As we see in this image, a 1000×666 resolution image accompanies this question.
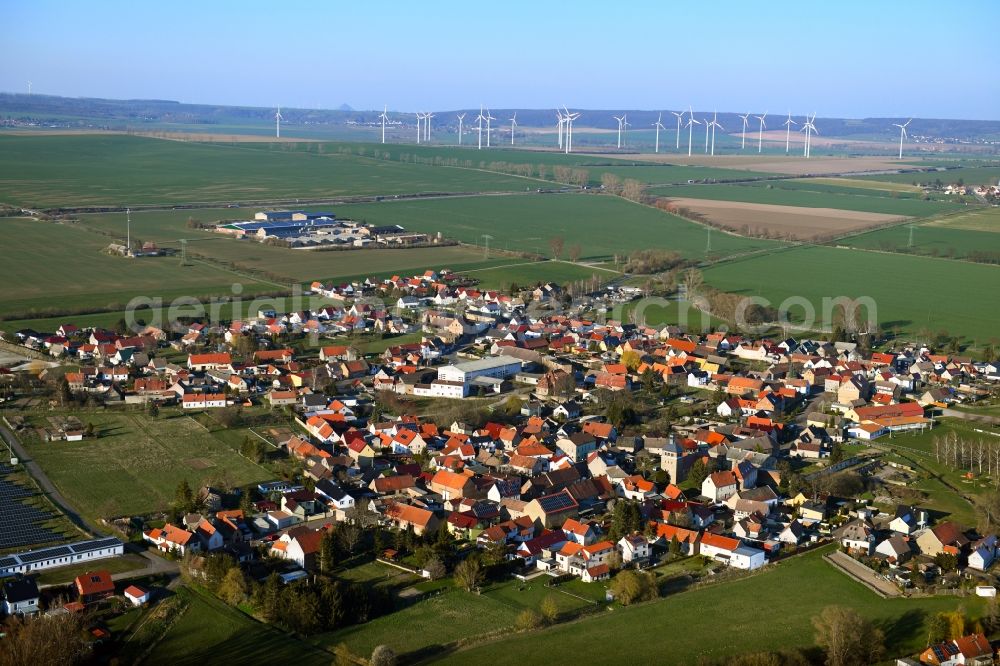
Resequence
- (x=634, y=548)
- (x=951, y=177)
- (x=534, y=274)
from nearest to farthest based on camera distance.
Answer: (x=634, y=548), (x=534, y=274), (x=951, y=177)

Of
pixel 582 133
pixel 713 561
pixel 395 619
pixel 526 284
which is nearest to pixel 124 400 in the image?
pixel 395 619

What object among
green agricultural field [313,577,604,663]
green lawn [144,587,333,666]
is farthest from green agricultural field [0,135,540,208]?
green agricultural field [313,577,604,663]

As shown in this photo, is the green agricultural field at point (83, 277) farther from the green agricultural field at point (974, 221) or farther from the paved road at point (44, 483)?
the green agricultural field at point (974, 221)

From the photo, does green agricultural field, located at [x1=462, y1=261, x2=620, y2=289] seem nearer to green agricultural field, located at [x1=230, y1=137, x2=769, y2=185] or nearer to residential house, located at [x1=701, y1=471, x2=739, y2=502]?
residential house, located at [x1=701, y1=471, x2=739, y2=502]

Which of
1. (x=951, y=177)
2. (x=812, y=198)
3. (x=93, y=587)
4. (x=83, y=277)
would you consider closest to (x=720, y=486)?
(x=93, y=587)

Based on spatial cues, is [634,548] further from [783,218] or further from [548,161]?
[548,161]

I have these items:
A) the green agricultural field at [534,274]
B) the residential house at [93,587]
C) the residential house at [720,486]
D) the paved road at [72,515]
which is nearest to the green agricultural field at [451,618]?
the residential house at [93,587]
